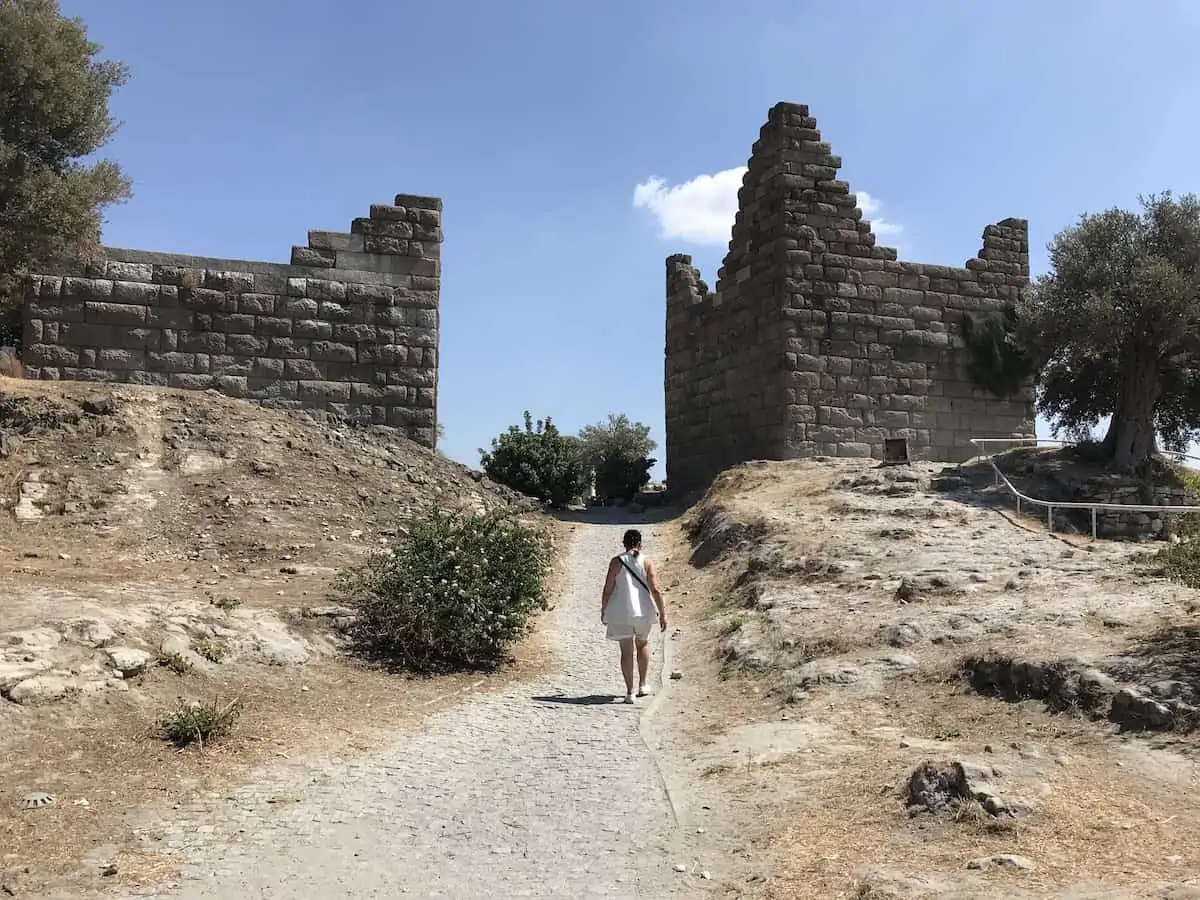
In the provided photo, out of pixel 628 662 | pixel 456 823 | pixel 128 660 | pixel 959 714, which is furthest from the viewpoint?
pixel 628 662

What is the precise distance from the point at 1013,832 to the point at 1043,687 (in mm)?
2265

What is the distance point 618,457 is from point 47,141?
1466 centimetres

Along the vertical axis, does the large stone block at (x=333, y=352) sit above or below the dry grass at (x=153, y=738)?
above

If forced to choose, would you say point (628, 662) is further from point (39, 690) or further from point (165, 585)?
point (165, 585)

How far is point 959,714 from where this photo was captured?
266 inches

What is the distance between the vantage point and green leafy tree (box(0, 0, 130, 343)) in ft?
45.7

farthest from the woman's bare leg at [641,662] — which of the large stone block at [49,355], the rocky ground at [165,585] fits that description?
the large stone block at [49,355]

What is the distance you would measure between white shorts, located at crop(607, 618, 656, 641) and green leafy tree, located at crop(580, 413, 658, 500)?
1580 cm

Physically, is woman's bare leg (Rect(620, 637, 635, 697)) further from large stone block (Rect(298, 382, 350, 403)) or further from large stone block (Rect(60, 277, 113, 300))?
large stone block (Rect(60, 277, 113, 300))

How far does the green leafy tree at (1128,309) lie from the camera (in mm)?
15516

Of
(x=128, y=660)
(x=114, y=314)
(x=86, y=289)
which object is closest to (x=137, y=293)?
(x=114, y=314)

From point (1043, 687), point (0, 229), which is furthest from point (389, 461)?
point (1043, 687)

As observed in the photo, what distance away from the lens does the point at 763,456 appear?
1878 centimetres

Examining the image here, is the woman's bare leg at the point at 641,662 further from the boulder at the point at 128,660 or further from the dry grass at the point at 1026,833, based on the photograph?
the boulder at the point at 128,660
